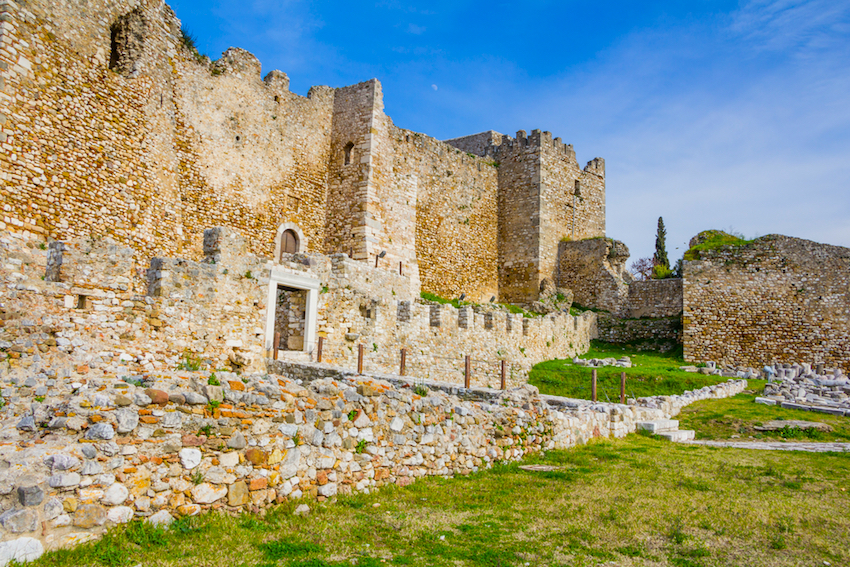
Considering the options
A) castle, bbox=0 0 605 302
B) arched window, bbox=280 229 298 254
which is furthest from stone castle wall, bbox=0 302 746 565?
arched window, bbox=280 229 298 254

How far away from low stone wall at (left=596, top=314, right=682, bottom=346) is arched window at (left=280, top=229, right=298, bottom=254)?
51.3ft

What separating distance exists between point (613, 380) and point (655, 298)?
39.8 feet

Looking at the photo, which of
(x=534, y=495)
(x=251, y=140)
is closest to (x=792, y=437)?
(x=534, y=495)

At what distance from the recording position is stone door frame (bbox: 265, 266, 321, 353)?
14.2m

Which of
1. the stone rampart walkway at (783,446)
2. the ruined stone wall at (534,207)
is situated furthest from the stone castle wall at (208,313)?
the ruined stone wall at (534,207)

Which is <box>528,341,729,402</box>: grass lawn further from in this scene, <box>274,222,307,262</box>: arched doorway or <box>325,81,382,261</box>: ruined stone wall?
<box>274,222,307,262</box>: arched doorway

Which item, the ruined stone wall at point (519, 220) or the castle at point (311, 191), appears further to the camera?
the ruined stone wall at point (519, 220)

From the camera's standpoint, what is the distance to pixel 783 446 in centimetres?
1084

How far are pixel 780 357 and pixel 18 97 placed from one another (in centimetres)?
2747

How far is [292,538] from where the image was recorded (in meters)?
5.07

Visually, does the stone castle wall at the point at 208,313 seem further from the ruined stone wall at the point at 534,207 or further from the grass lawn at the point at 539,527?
the ruined stone wall at the point at 534,207

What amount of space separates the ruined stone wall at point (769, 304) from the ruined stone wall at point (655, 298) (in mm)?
3100

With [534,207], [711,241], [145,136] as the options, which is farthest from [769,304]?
[145,136]

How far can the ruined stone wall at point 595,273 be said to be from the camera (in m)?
29.5
